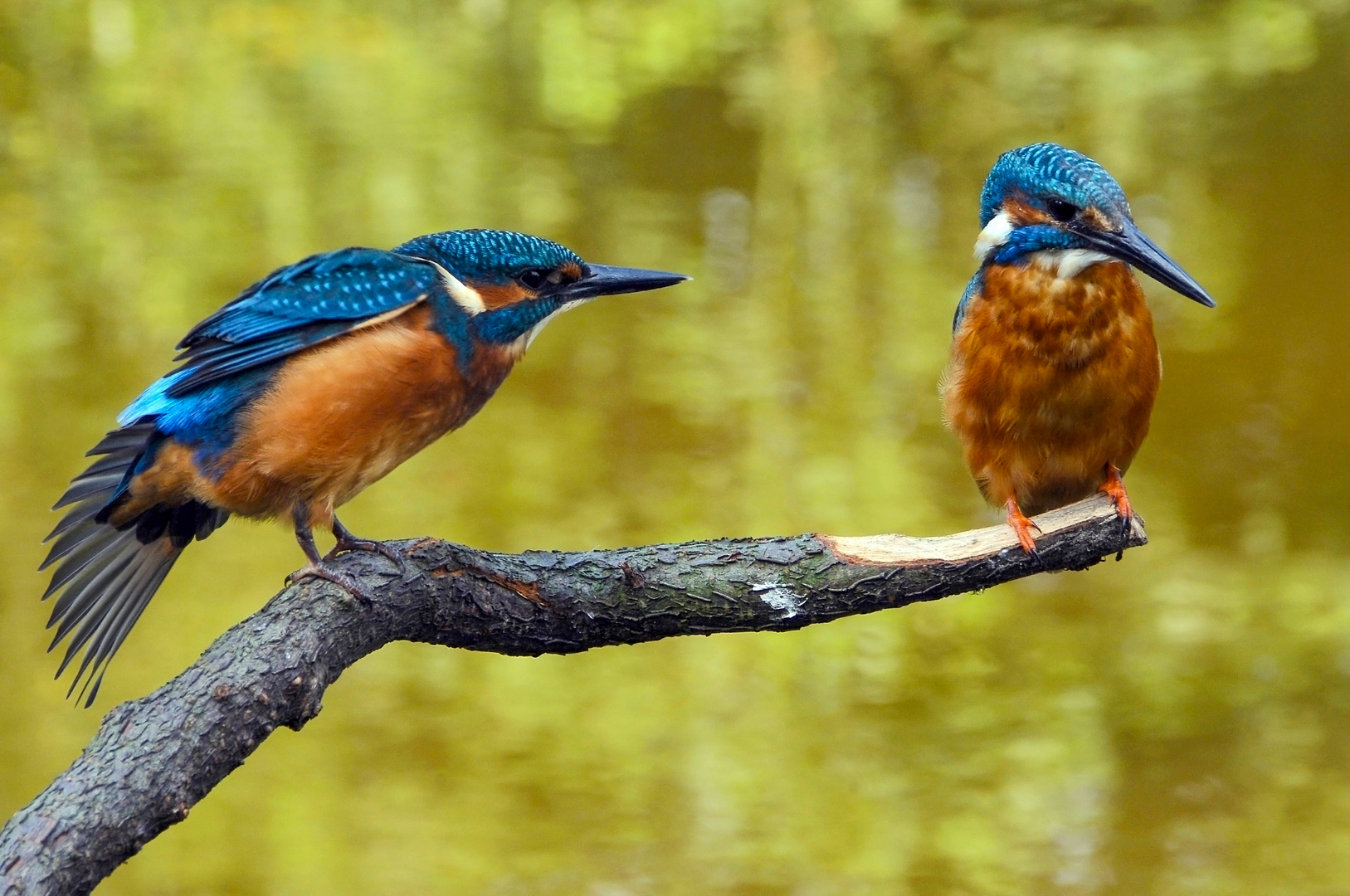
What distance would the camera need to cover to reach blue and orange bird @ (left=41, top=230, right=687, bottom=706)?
7.12 feet

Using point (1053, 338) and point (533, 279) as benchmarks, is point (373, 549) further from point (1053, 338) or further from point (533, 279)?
point (1053, 338)

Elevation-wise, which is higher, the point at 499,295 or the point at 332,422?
the point at 499,295

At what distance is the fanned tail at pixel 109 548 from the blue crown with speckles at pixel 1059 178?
1.32 meters

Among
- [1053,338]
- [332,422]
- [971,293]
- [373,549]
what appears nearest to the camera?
[332,422]

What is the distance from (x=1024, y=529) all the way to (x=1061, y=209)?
1.63 ft

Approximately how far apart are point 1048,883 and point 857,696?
0.83m

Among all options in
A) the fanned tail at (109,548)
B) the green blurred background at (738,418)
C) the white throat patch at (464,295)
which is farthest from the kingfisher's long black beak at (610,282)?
the green blurred background at (738,418)

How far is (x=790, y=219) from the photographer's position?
6785 mm

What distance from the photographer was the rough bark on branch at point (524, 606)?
6.46 feet

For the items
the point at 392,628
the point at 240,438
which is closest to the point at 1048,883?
the point at 392,628

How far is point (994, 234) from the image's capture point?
2.52m

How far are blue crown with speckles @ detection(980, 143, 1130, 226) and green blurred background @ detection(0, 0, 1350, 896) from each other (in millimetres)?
2198

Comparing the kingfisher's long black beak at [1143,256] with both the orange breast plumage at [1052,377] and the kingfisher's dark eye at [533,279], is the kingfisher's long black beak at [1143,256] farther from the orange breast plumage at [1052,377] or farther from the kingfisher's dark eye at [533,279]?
the kingfisher's dark eye at [533,279]

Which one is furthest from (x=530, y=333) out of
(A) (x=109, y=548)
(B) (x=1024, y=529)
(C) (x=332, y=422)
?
(B) (x=1024, y=529)
